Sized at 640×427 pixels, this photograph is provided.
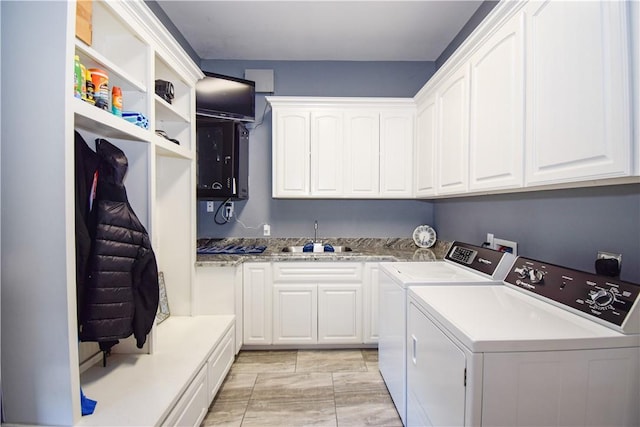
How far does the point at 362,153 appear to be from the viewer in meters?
2.85

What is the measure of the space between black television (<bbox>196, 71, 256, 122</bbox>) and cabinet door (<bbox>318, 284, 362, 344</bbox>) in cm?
186

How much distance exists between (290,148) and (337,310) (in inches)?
62.2

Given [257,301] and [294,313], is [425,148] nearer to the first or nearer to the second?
[294,313]

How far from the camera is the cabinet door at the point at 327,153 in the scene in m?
2.82

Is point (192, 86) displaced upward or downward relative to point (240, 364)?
upward

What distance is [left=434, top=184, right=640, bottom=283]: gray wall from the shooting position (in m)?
1.14

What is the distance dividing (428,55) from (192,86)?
2373mm

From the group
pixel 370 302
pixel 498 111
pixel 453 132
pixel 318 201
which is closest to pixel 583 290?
pixel 498 111

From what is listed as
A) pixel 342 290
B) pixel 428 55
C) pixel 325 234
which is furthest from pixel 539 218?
pixel 428 55

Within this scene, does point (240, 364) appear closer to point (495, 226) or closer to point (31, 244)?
point (31, 244)

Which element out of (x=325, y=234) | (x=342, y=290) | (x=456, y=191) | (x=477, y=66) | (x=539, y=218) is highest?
(x=477, y=66)

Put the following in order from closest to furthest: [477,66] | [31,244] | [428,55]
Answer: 1. [31,244]
2. [477,66]
3. [428,55]

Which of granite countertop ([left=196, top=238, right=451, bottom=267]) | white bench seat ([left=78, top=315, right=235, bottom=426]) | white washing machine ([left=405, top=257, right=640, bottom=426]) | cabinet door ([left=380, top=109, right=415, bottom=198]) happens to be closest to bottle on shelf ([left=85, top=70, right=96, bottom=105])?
white bench seat ([left=78, top=315, right=235, bottom=426])

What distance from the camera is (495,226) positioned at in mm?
2045
